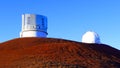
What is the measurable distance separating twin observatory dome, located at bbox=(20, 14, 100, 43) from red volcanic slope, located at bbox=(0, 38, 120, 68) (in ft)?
37.5

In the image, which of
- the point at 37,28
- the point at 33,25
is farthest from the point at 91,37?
the point at 33,25

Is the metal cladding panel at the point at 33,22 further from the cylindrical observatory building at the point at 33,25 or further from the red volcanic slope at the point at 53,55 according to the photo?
the red volcanic slope at the point at 53,55

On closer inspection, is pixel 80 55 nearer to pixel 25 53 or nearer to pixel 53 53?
pixel 53 53

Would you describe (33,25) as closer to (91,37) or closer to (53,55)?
(91,37)

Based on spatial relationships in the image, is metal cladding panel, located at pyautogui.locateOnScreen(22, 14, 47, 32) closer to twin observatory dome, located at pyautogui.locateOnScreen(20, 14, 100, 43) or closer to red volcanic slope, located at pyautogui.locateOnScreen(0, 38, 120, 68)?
twin observatory dome, located at pyautogui.locateOnScreen(20, 14, 100, 43)

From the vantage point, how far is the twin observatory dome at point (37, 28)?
232ft

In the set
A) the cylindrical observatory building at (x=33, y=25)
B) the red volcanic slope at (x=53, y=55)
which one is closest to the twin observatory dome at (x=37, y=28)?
the cylindrical observatory building at (x=33, y=25)

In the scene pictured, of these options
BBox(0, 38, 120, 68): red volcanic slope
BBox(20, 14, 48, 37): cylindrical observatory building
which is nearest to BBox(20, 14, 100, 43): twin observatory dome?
BBox(20, 14, 48, 37): cylindrical observatory building

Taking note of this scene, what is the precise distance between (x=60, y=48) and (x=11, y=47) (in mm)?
7751

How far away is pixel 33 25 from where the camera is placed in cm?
7156

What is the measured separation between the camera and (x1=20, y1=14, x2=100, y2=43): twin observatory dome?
232ft

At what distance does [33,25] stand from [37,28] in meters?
1.25

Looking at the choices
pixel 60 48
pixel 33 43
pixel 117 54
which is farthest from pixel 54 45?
pixel 117 54

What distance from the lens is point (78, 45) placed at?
184 ft
